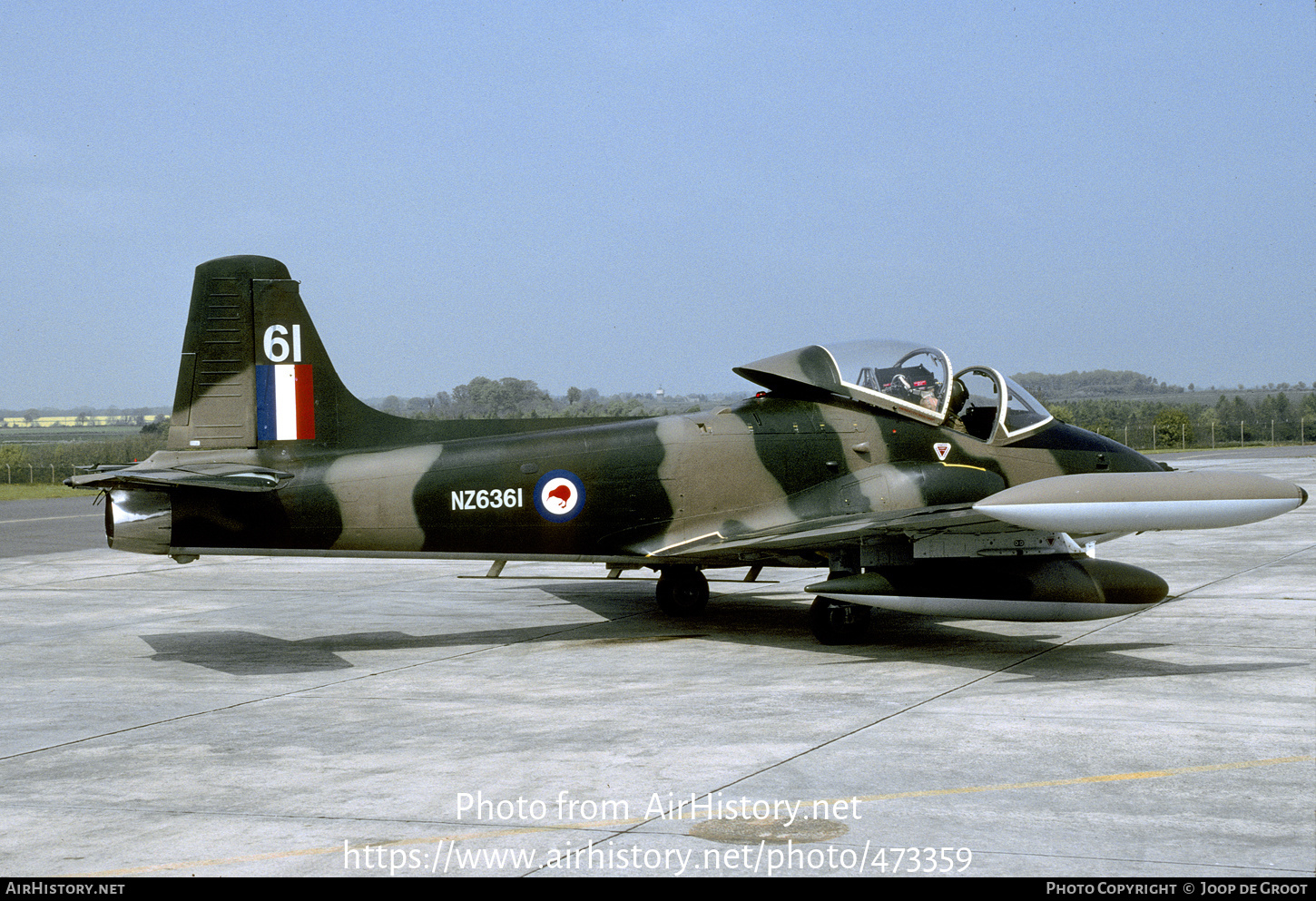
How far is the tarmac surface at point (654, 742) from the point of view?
16.6 feet

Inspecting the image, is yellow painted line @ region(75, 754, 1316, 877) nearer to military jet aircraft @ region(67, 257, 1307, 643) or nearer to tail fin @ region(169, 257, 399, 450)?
military jet aircraft @ region(67, 257, 1307, 643)

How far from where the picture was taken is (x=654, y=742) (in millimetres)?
6980

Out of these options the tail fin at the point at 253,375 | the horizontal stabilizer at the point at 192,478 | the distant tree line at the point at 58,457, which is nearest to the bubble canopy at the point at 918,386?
the tail fin at the point at 253,375

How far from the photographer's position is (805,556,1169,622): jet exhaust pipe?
9.65 m

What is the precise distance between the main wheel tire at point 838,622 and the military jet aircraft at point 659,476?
2 cm

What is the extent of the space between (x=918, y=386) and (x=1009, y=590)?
240 centimetres

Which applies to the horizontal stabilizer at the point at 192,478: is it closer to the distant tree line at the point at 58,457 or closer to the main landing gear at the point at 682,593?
the main landing gear at the point at 682,593

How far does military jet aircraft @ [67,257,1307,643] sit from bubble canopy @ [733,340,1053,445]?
0.06ft

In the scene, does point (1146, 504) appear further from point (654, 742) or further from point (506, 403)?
point (506, 403)

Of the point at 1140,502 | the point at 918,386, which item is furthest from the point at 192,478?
the point at 1140,502

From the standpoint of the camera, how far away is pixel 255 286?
1091 cm

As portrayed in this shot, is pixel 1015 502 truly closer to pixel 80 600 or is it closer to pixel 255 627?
pixel 255 627

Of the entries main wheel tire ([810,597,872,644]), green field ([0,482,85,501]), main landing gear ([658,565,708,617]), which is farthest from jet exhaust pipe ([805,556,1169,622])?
green field ([0,482,85,501])

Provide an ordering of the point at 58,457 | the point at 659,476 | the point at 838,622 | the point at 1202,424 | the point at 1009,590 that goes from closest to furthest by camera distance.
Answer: the point at 1009,590 → the point at 838,622 → the point at 659,476 → the point at 58,457 → the point at 1202,424
